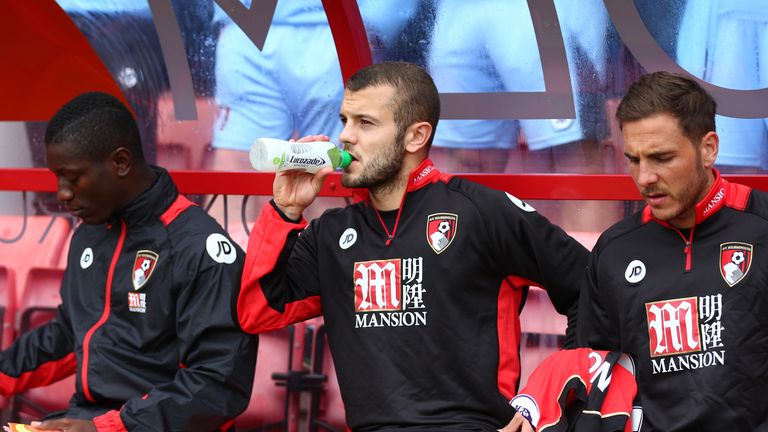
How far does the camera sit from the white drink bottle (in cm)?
323

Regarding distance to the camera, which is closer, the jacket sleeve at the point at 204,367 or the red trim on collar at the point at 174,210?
the jacket sleeve at the point at 204,367

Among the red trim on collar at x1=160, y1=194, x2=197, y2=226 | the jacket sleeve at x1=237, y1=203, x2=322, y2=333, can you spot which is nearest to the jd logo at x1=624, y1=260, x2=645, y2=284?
the jacket sleeve at x1=237, y1=203, x2=322, y2=333

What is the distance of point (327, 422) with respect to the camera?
4.21 m

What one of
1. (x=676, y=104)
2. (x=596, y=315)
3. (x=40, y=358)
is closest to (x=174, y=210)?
(x=40, y=358)

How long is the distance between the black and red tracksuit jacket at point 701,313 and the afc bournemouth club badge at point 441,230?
1.60 ft

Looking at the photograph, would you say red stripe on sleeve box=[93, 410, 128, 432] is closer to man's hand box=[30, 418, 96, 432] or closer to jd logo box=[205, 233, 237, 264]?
man's hand box=[30, 418, 96, 432]

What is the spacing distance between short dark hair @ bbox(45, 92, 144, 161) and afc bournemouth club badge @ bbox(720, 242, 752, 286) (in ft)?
6.42

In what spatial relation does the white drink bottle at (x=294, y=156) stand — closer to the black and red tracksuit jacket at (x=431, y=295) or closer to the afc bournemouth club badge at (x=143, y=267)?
the black and red tracksuit jacket at (x=431, y=295)

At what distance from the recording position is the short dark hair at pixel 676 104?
2.95m

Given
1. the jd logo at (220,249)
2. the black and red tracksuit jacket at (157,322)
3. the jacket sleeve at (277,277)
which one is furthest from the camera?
the jd logo at (220,249)

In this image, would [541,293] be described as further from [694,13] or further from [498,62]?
[694,13]

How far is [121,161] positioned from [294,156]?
74 cm

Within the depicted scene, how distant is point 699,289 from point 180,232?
1.69 meters

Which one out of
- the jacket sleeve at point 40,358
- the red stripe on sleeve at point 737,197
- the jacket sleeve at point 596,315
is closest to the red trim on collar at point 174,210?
the jacket sleeve at point 40,358
